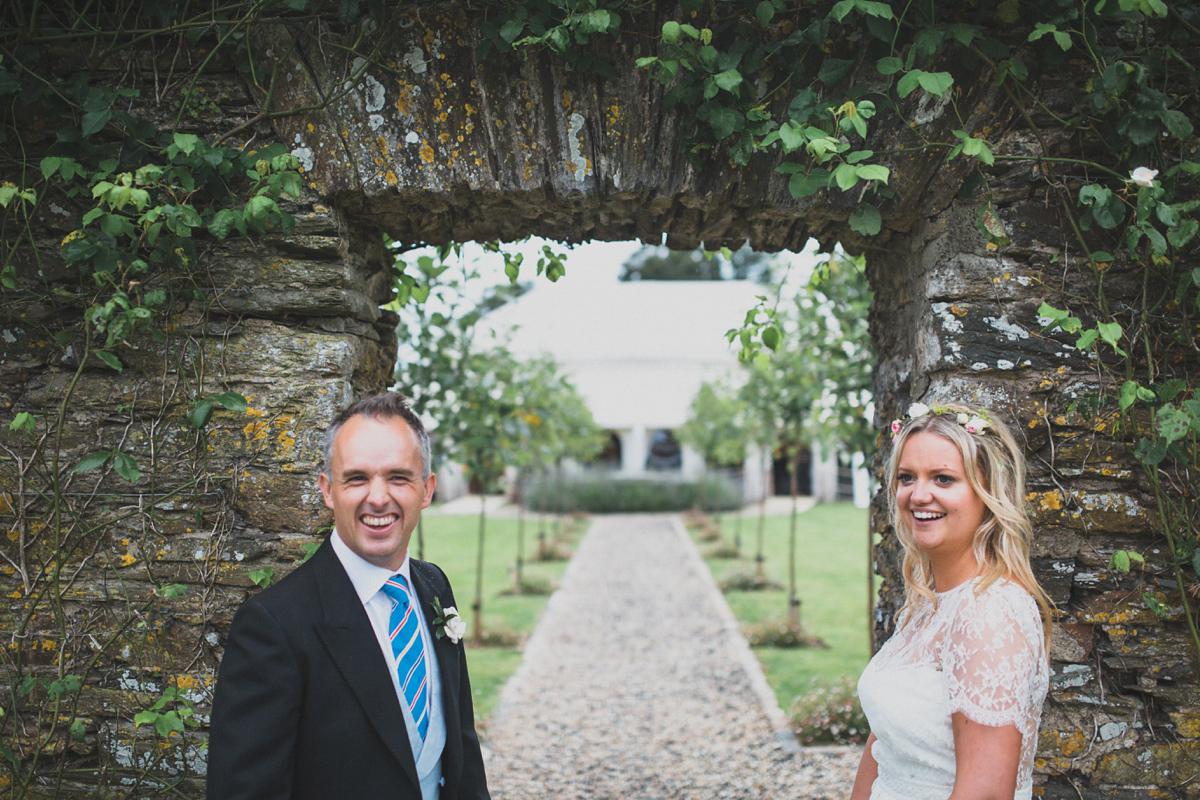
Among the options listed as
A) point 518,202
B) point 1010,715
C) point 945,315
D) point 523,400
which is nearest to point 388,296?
point 518,202

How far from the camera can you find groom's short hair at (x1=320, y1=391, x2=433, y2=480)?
1.80 m

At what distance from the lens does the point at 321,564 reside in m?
1.75

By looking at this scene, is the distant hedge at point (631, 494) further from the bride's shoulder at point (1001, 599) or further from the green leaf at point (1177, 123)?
the bride's shoulder at point (1001, 599)

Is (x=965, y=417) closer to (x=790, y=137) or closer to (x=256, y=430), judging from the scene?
(x=790, y=137)

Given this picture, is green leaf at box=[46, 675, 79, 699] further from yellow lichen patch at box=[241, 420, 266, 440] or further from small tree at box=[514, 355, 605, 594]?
small tree at box=[514, 355, 605, 594]

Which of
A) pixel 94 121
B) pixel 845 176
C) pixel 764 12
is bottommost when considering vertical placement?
pixel 845 176

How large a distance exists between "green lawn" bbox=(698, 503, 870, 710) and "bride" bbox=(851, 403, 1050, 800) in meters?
4.11

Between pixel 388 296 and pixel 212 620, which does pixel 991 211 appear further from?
pixel 212 620

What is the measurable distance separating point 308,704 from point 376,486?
0.46 m

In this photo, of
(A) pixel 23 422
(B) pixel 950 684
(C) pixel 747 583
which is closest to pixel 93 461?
(A) pixel 23 422

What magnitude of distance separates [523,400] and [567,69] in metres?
7.95

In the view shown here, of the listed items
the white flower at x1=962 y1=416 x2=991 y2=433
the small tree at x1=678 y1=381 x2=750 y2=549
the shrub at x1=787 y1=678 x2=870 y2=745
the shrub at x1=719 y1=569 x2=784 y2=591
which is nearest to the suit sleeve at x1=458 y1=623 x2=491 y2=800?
the white flower at x1=962 y1=416 x2=991 y2=433

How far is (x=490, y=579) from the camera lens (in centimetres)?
1120

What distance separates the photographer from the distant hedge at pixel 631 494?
1980 centimetres
